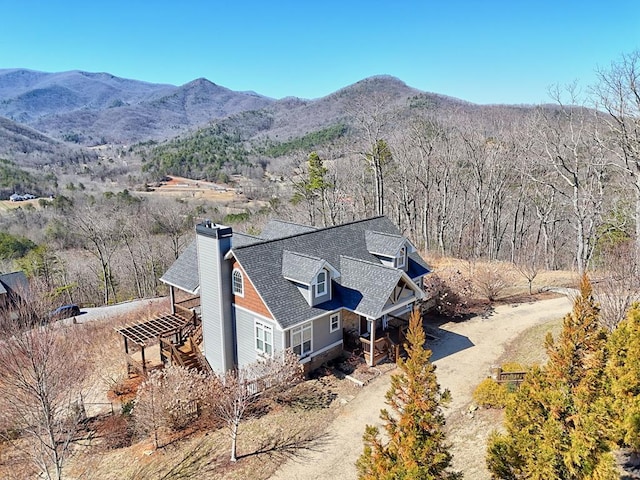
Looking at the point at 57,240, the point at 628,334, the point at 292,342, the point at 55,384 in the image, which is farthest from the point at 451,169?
the point at 57,240

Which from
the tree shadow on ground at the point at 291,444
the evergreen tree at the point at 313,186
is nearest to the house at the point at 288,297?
the tree shadow on ground at the point at 291,444

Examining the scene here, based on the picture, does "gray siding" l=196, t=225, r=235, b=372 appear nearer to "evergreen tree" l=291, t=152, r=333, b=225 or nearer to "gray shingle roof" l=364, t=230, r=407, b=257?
"gray shingle roof" l=364, t=230, r=407, b=257

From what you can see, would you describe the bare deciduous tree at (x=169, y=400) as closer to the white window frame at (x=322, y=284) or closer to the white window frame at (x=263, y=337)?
the white window frame at (x=263, y=337)

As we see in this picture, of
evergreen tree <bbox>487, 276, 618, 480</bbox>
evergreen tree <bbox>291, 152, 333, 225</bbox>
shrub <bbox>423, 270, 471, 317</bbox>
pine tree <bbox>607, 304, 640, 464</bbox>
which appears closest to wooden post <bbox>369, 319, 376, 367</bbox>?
shrub <bbox>423, 270, 471, 317</bbox>

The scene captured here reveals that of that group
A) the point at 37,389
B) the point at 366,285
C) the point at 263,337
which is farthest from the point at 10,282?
the point at 366,285

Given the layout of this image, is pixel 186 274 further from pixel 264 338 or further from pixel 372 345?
pixel 372 345
